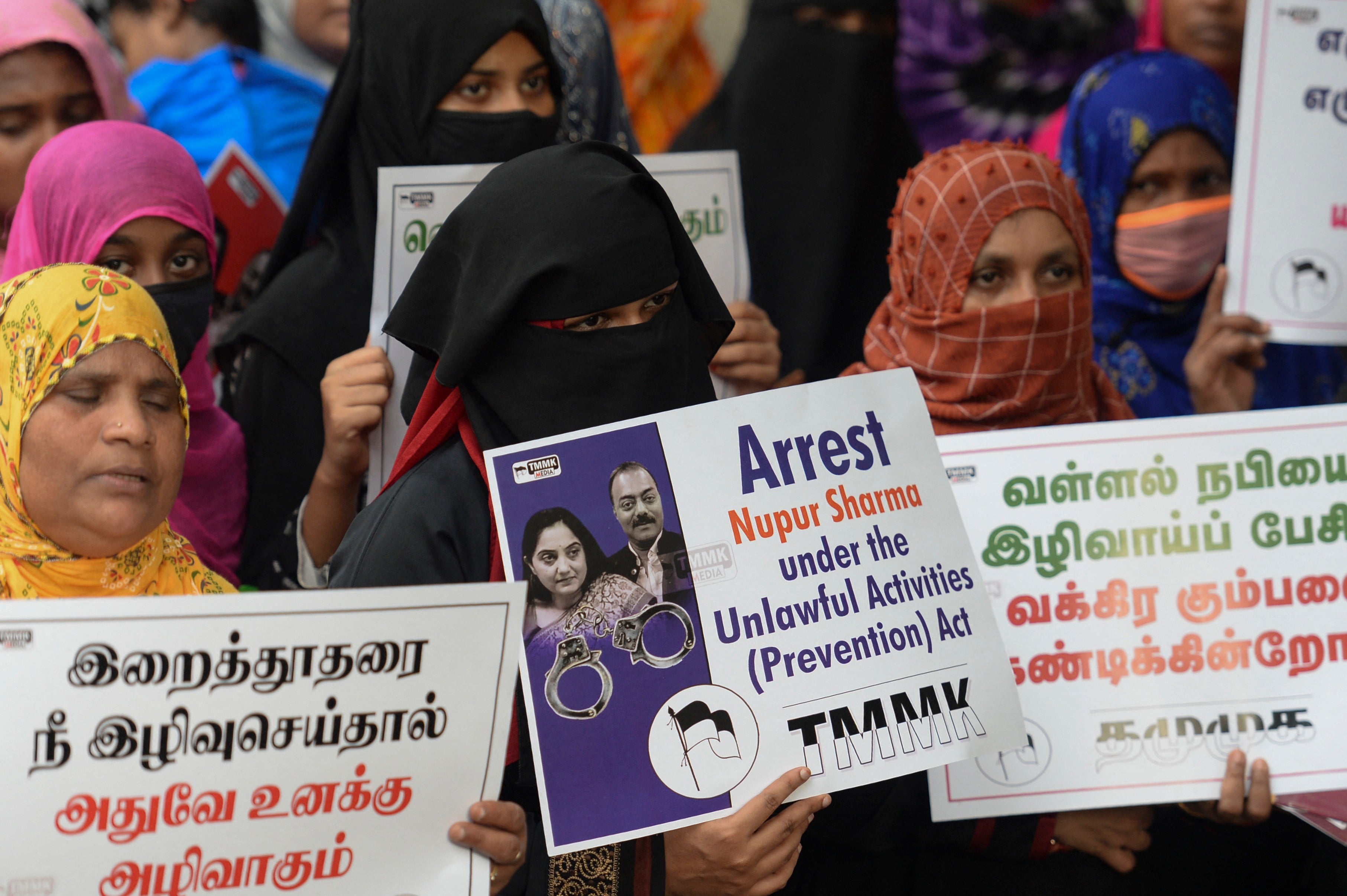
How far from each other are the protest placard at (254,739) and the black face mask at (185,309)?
3.57 ft

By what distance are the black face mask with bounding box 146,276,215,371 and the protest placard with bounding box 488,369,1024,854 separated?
1081 mm

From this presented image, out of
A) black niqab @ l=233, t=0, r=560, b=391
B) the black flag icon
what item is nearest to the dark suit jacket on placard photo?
the black flag icon

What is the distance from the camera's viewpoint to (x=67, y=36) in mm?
2807

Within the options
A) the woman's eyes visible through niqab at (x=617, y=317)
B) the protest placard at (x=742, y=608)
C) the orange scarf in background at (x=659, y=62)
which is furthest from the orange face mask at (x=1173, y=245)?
the woman's eyes visible through niqab at (x=617, y=317)

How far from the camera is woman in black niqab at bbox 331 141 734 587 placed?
5.91 ft

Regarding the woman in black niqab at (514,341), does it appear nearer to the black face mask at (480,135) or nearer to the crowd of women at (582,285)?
the crowd of women at (582,285)

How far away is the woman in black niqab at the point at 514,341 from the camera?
1801 mm

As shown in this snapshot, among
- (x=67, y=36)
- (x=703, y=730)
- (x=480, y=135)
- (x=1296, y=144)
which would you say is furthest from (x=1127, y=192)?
(x=67, y=36)

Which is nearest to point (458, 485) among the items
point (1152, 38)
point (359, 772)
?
point (359, 772)

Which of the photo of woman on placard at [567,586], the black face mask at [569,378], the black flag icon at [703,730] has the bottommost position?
the black flag icon at [703,730]

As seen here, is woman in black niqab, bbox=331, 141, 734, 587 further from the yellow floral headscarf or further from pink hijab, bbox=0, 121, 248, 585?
pink hijab, bbox=0, 121, 248, 585

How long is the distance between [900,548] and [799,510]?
16cm

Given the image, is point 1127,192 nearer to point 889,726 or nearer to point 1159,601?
point 1159,601

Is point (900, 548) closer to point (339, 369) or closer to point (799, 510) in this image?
point (799, 510)
